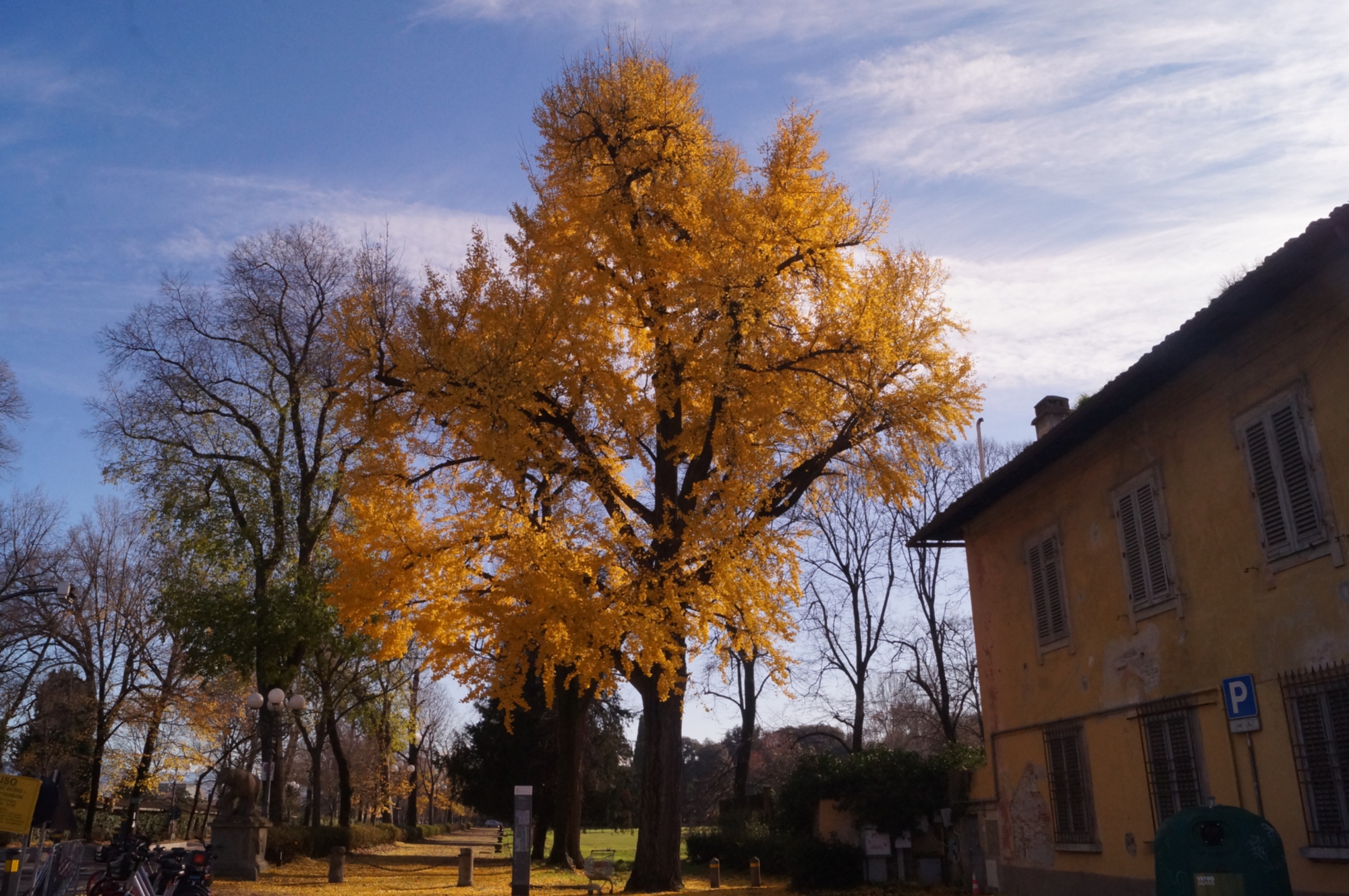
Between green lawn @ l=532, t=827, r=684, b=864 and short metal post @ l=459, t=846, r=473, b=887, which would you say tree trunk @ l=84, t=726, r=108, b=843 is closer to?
green lawn @ l=532, t=827, r=684, b=864

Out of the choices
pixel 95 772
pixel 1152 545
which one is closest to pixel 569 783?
pixel 95 772

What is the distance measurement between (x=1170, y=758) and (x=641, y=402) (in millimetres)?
9652

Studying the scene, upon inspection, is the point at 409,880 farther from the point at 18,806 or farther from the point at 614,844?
the point at 614,844

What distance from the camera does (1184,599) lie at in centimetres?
1109

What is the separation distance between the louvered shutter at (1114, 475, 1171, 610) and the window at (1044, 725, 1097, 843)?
2.49m

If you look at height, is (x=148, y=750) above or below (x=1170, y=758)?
above

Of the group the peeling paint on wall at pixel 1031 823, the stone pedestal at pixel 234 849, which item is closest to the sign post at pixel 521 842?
the peeling paint on wall at pixel 1031 823

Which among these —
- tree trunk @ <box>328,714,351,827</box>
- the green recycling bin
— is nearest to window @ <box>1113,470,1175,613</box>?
the green recycling bin

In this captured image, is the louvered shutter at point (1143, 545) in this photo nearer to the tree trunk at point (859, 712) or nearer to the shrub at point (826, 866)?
the shrub at point (826, 866)

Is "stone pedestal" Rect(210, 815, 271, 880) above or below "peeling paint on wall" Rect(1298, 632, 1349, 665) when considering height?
below

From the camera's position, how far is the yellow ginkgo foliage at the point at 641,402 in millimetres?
14828

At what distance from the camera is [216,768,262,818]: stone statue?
2234 cm

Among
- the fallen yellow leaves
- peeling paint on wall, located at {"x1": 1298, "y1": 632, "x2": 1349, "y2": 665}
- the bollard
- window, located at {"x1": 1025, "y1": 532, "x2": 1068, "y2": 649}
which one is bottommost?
the fallen yellow leaves

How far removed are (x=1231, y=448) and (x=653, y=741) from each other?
10.5 m
